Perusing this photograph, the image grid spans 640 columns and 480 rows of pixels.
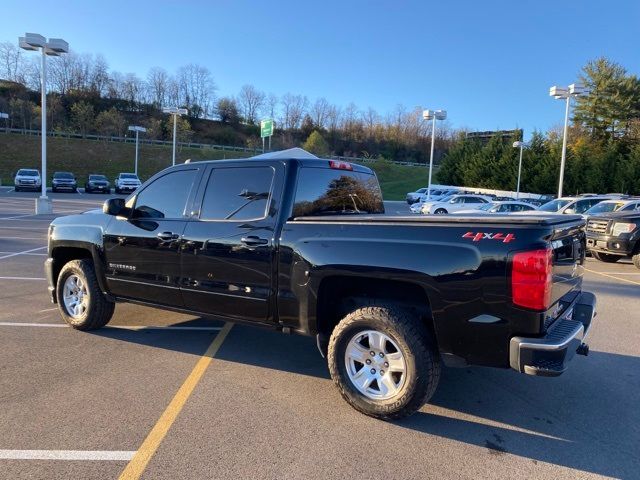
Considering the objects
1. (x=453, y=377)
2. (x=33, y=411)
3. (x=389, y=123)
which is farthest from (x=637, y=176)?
(x=389, y=123)

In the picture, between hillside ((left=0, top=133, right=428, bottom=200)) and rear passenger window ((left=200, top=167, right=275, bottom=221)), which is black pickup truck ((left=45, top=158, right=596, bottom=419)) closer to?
rear passenger window ((left=200, top=167, right=275, bottom=221))

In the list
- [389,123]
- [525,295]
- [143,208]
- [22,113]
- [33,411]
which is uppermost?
[389,123]

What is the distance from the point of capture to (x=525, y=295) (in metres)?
3.12

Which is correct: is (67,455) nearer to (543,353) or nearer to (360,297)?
(360,297)

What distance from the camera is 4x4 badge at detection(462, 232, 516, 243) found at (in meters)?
3.15

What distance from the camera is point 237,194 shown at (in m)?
4.47

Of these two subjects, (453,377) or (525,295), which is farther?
(453,377)

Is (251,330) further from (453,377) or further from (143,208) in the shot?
(453,377)

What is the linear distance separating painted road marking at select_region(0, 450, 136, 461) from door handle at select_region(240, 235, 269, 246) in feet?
5.95

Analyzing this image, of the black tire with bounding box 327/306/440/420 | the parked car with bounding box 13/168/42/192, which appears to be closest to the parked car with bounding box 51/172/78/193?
the parked car with bounding box 13/168/42/192

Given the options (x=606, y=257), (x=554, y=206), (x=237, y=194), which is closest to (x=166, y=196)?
(x=237, y=194)

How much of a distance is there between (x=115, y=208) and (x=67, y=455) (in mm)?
2677

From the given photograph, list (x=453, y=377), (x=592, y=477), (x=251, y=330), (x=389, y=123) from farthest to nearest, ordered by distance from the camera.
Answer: (x=389, y=123) → (x=251, y=330) → (x=453, y=377) → (x=592, y=477)

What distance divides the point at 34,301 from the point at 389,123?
11005cm
